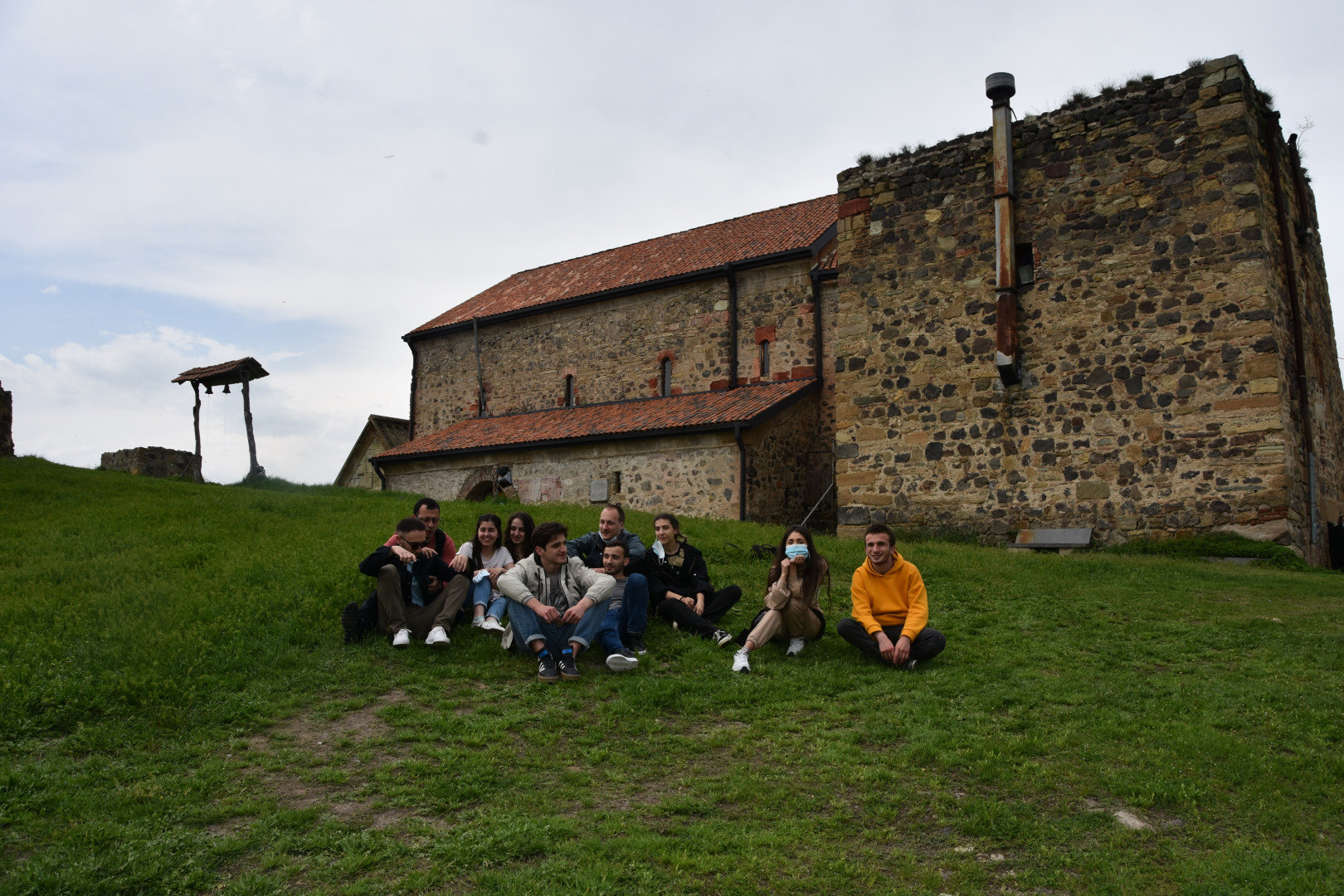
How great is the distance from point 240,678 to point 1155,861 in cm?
585

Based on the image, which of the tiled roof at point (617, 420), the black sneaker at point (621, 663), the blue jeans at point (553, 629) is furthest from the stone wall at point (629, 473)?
the black sneaker at point (621, 663)

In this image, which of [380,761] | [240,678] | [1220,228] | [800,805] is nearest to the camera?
[800,805]

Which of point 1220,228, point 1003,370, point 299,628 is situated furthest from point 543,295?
point 299,628

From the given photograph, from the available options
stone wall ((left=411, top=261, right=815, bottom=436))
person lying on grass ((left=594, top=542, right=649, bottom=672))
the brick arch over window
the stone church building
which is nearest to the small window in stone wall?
the stone church building

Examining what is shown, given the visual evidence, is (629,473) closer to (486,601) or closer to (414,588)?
(486,601)

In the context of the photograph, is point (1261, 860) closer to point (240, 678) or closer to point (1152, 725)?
point (1152, 725)

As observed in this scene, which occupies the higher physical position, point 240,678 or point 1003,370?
point 1003,370

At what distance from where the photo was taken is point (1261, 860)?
427 cm

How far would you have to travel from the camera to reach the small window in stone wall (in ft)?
45.9

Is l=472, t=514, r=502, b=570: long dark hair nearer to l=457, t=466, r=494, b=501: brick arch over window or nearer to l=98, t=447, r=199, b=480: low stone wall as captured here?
l=457, t=466, r=494, b=501: brick arch over window

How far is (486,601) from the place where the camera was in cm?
848

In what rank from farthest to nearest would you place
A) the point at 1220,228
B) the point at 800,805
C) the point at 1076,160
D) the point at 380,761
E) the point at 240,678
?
1. the point at 1076,160
2. the point at 1220,228
3. the point at 240,678
4. the point at 380,761
5. the point at 800,805

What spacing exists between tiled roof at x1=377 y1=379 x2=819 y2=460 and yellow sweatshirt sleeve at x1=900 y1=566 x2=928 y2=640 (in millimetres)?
9801

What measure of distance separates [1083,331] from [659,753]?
1023 cm
